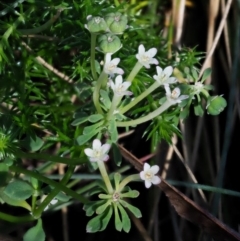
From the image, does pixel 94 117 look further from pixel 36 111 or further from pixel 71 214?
pixel 71 214

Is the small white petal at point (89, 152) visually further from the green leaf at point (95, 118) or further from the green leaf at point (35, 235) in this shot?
the green leaf at point (35, 235)

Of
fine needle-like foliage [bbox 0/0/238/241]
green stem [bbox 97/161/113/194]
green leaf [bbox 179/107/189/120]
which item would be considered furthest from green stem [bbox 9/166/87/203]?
green leaf [bbox 179/107/189/120]

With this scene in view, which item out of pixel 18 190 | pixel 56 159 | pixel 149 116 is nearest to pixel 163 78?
pixel 149 116

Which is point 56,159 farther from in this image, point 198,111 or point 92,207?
point 198,111

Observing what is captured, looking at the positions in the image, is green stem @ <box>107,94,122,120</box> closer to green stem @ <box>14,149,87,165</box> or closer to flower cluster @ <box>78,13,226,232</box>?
flower cluster @ <box>78,13,226,232</box>

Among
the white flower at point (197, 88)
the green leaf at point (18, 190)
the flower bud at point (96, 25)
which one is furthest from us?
the white flower at point (197, 88)

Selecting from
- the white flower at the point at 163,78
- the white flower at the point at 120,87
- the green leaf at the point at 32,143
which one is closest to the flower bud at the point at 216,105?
the white flower at the point at 163,78
